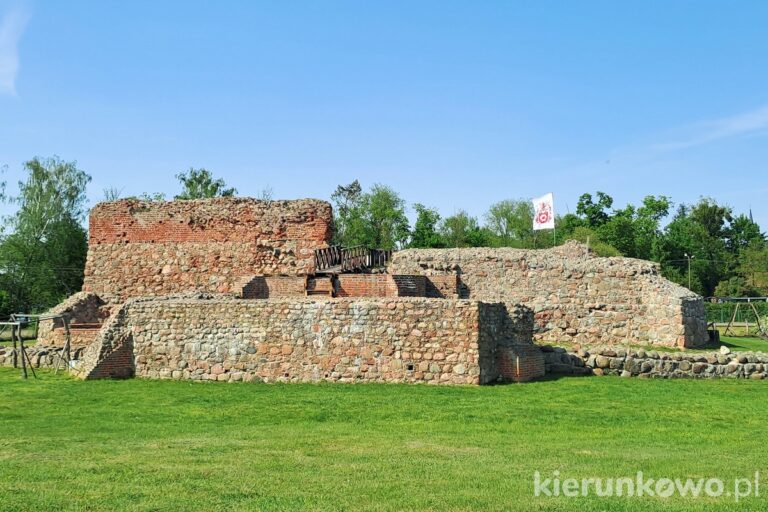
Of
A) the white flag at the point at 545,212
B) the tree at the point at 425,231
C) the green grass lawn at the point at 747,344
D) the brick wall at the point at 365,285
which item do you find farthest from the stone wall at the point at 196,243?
the tree at the point at 425,231

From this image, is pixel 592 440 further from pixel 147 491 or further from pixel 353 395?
pixel 147 491

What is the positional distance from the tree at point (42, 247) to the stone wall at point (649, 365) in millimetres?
38077

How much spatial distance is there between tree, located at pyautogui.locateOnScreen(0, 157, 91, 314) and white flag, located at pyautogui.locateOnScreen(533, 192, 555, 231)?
30.9 meters

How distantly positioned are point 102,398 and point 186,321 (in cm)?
328

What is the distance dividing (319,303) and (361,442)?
646 cm

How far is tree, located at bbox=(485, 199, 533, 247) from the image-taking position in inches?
2926

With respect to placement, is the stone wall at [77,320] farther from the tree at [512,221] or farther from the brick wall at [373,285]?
the tree at [512,221]

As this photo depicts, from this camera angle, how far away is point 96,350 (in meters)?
17.9

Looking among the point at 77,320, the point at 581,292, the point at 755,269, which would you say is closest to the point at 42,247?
the point at 77,320

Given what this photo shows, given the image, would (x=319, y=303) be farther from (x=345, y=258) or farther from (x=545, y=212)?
(x=545, y=212)

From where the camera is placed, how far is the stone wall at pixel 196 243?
90.1ft

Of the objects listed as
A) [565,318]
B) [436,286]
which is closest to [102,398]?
[436,286]

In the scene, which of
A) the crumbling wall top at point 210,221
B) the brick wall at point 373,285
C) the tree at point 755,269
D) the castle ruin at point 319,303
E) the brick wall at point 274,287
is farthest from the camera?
the tree at point 755,269

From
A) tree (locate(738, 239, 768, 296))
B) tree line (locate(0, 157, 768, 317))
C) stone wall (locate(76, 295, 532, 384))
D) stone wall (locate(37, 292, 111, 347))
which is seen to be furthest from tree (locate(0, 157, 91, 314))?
tree (locate(738, 239, 768, 296))
